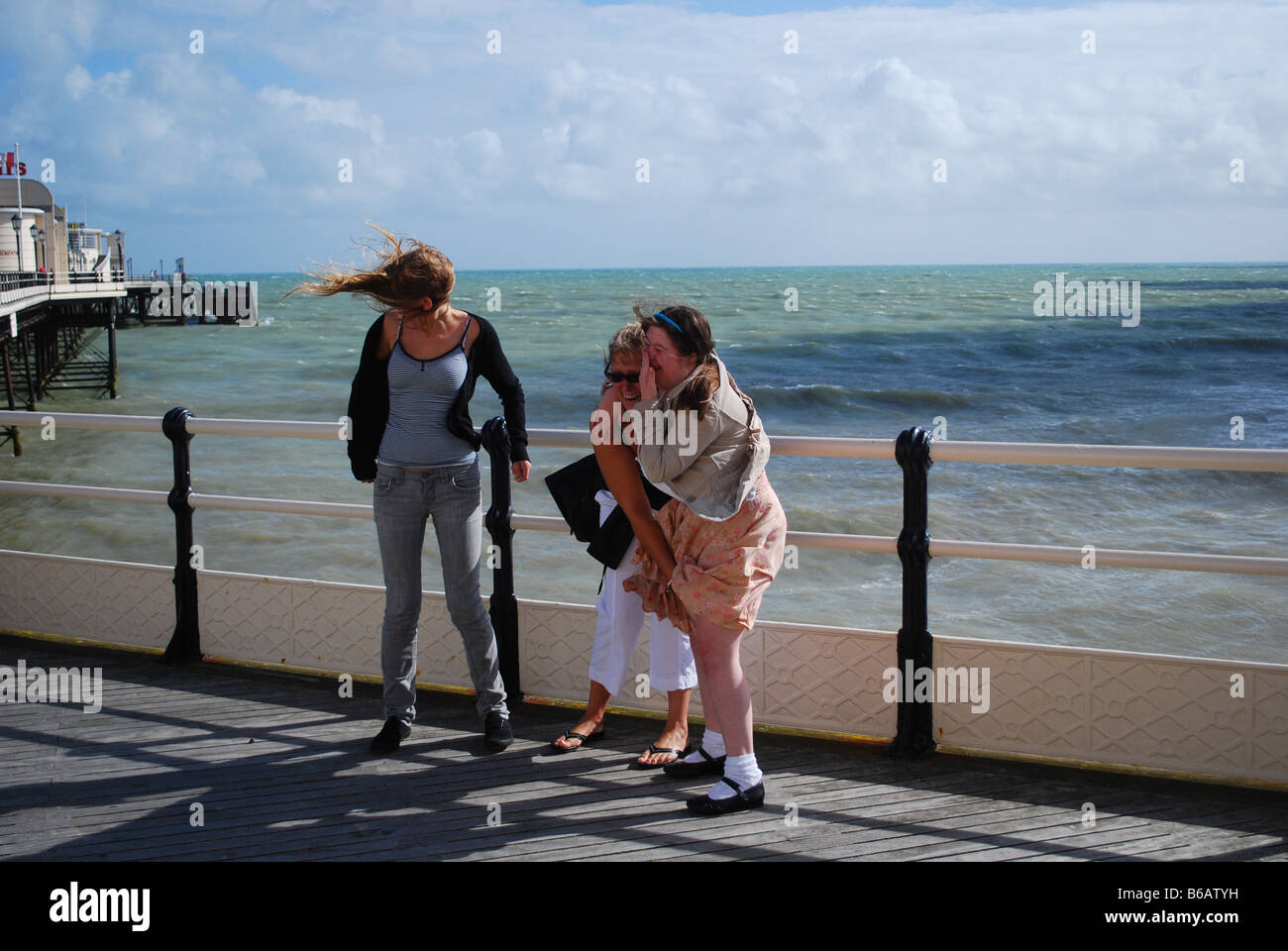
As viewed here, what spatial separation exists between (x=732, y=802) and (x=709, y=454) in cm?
95

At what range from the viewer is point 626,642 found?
3.79 meters

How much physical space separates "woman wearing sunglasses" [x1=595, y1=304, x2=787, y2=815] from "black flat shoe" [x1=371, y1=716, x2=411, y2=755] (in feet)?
3.21

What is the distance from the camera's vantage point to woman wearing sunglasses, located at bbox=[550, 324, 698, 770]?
365 centimetres

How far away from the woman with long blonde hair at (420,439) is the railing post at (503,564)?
0.81 feet

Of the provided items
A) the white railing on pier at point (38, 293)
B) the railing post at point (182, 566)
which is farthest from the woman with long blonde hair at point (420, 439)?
the white railing on pier at point (38, 293)

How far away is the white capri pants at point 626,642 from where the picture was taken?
12.1ft

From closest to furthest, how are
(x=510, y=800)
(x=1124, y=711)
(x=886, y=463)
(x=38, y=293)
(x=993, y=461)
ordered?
(x=510, y=800) → (x=1124, y=711) → (x=993, y=461) → (x=886, y=463) → (x=38, y=293)

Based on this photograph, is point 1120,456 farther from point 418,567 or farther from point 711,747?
point 418,567

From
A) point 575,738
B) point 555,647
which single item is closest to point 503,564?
point 555,647
